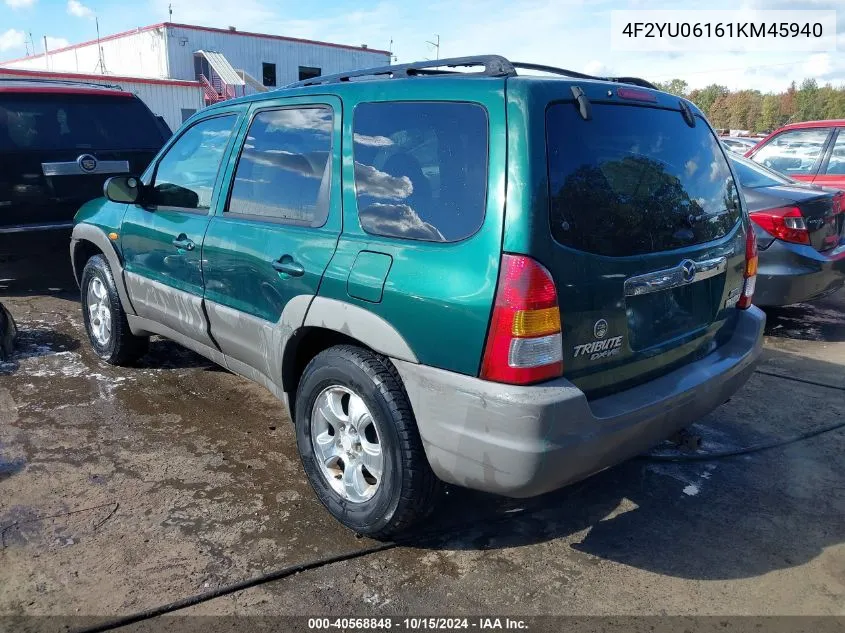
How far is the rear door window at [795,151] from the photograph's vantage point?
8.05 m

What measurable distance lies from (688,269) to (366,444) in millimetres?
1486

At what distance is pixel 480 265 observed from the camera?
2.37m

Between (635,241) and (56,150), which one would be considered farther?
(56,150)

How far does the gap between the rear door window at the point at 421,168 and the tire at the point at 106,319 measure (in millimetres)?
2639

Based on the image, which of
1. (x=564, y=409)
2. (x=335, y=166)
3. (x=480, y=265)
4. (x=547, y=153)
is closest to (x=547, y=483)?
(x=564, y=409)

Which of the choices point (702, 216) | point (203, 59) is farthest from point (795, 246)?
point (203, 59)

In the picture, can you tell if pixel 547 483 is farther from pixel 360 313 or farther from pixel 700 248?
pixel 700 248

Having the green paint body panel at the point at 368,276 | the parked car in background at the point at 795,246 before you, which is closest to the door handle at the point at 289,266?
the green paint body panel at the point at 368,276

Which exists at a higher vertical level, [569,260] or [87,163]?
[87,163]

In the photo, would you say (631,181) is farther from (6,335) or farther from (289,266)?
(6,335)

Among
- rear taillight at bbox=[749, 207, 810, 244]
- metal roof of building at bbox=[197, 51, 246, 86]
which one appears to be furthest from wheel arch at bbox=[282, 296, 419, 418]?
metal roof of building at bbox=[197, 51, 246, 86]

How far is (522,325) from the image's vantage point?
2.30m

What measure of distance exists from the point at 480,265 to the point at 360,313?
1.89 feet

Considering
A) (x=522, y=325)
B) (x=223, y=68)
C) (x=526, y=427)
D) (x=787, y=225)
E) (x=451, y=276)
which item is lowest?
(x=526, y=427)
